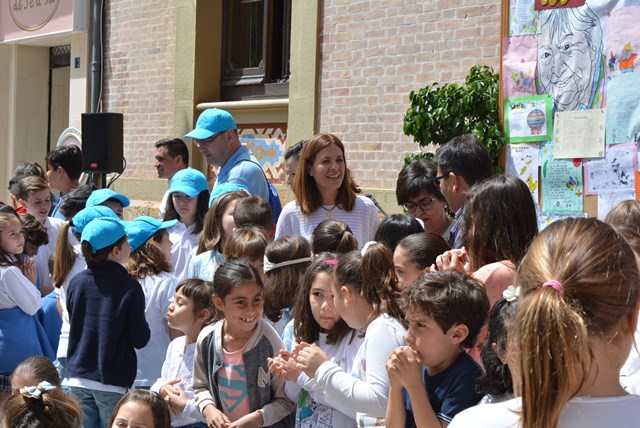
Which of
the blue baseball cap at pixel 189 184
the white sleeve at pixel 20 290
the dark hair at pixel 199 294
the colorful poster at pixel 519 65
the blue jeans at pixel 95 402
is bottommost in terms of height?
the blue jeans at pixel 95 402

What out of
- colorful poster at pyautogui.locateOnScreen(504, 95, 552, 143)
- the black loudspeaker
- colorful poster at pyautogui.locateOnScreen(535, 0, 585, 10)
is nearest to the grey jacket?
colorful poster at pyautogui.locateOnScreen(504, 95, 552, 143)

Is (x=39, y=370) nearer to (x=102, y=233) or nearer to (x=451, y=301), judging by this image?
(x=102, y=233)

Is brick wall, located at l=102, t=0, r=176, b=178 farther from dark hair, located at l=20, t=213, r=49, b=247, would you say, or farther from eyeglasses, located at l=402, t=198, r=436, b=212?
eyeglasses, located at l=402, t=198, r=436, b=212

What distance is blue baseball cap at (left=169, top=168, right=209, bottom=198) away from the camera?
664 centimetres

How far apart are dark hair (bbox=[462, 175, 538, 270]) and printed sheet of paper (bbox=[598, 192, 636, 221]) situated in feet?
10.5

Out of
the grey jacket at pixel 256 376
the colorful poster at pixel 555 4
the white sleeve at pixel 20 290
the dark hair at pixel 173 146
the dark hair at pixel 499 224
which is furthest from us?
the dark hair at pixel 173 146

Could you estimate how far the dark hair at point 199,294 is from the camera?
15.7ft

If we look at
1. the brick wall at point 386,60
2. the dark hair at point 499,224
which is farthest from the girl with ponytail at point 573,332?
the brick wall at point 386,60

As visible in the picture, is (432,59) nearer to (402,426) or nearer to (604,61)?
(604,61)

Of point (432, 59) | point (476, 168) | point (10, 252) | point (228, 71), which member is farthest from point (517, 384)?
point (228, 71)

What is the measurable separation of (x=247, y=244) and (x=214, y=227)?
72cm

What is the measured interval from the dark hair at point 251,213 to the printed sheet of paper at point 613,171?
2503mm

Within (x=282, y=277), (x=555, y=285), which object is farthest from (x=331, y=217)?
(x=555, y=285)

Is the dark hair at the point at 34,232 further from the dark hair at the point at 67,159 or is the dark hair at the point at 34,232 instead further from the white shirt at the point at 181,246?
the dark hair at the point at 67,159
